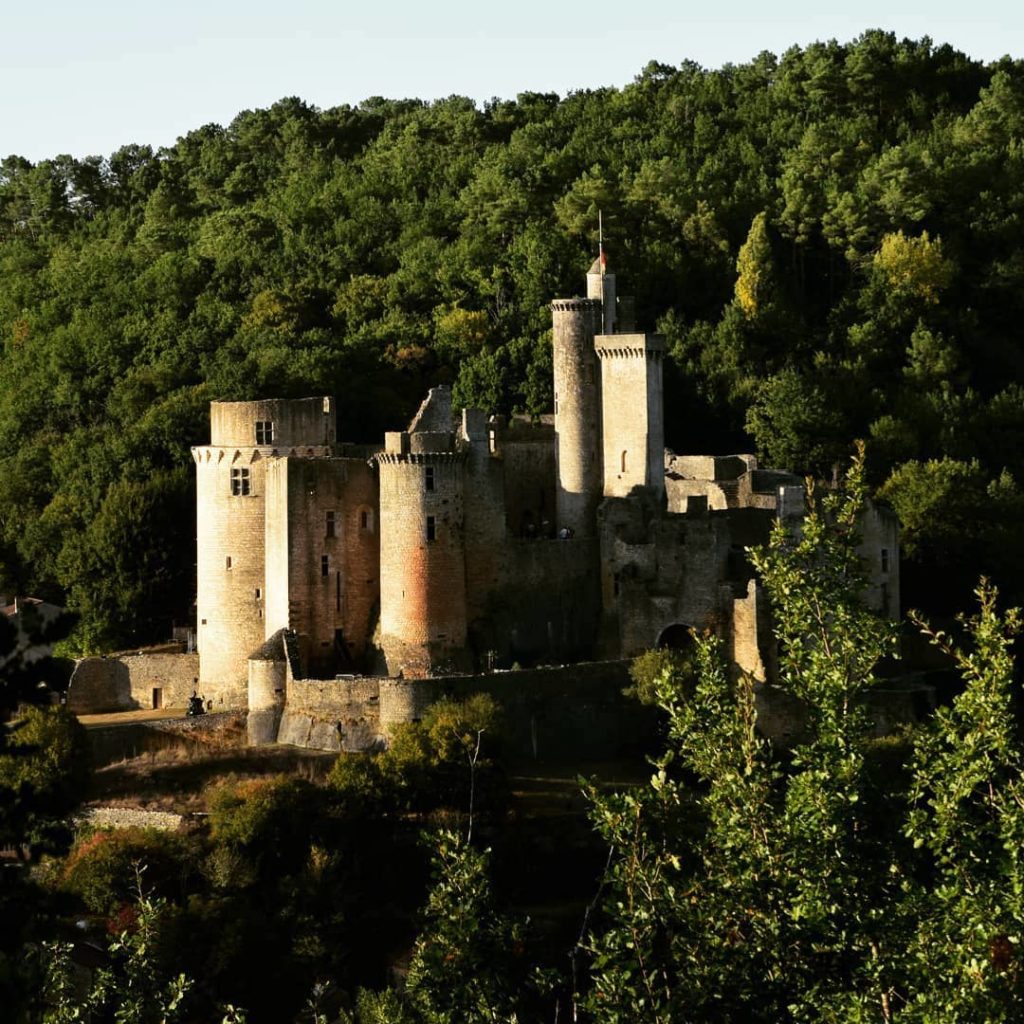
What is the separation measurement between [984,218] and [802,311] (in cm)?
811

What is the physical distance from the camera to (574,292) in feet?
206

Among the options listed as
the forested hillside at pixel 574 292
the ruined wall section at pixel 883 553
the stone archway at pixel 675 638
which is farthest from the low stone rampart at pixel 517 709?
the forested hillside at pixel 574 292

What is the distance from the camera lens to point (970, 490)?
5147 cm

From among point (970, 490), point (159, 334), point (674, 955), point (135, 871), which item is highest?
point (159, 334)

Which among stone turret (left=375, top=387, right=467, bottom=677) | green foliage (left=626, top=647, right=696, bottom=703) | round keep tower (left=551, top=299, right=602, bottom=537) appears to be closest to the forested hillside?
round keep tower (left=551, top=299, right=602, bottom=537)

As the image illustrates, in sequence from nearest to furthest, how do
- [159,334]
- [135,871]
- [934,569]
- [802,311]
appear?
[135,871] → [934,569] → [802,311] → [159,334]

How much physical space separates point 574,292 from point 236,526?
22614mm

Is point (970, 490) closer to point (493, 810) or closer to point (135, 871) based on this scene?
point (493, 810)

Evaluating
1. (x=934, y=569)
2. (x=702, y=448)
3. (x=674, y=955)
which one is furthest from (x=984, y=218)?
(x=674, y=955)

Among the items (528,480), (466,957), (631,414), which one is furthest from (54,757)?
(466,957)

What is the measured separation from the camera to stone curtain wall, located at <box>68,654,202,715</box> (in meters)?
44.1

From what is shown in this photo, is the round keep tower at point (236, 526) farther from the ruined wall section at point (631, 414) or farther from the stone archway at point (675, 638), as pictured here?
the stone archway at point (675, 638)

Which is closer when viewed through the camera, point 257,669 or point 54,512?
point 257,669

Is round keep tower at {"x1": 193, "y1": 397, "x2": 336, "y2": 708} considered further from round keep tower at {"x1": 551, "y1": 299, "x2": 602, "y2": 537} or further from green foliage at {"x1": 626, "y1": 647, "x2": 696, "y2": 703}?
green foliage at {"x1": 626, "y1": 647, "x2": 696, "y2": 703}
